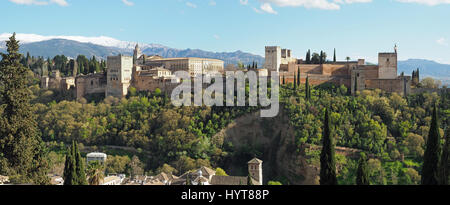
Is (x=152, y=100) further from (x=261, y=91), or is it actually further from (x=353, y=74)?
(x=353, y=74)

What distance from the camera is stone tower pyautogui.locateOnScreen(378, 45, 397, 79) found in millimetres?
47278

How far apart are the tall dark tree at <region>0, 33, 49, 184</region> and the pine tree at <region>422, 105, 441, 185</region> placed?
53.7 ft

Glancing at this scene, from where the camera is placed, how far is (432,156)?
21016 mm

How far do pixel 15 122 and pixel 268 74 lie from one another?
36.9m

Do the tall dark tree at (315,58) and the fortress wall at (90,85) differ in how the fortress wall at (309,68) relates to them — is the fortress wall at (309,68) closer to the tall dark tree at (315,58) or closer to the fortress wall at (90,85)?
the tall dark tree at (315,58)

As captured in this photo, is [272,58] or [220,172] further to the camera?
[272,58]

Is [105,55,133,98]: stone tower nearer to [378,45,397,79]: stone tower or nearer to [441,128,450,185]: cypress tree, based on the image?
[378,45,397,79]: stone tower

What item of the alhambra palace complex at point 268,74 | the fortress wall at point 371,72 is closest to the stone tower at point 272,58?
the alhambra palace complex at point 268,74

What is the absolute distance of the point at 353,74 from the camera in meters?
47.0

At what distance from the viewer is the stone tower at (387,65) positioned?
47.3 m

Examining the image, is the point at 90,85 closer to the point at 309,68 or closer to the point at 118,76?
the point at 118,76

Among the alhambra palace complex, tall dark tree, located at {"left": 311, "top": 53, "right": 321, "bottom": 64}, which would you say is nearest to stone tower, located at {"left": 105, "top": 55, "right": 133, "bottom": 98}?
the alhambra palace complex

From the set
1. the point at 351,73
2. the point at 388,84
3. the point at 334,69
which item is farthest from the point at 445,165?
the point at 334,69
